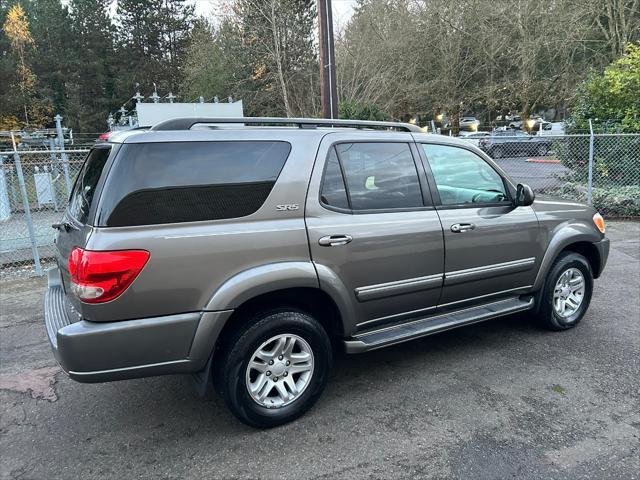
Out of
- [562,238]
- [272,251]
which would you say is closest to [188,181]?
[272,251]

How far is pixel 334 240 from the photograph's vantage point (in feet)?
10.3

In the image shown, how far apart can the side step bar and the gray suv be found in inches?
0.5

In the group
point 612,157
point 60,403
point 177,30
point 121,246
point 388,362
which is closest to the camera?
point 121,246

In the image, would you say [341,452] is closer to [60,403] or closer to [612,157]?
[60,403]

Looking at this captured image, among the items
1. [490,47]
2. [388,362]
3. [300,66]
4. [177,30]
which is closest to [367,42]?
[300,66]

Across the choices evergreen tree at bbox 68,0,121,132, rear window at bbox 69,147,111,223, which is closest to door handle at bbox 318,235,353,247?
rear window at bbox 69,147,111,223

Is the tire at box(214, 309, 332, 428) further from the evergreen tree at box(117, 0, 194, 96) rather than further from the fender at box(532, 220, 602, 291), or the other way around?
the evergreen tree at box(117, 0, 194, 96)

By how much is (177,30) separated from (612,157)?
137ft

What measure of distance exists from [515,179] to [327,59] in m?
5.13

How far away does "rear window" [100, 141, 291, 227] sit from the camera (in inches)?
104

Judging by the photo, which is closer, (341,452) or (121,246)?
(121,246)

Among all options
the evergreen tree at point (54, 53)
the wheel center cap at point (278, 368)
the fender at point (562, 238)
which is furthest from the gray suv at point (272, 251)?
the evergreen tree at point (54, 53)

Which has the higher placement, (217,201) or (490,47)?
(490,47)

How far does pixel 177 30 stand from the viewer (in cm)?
4366
